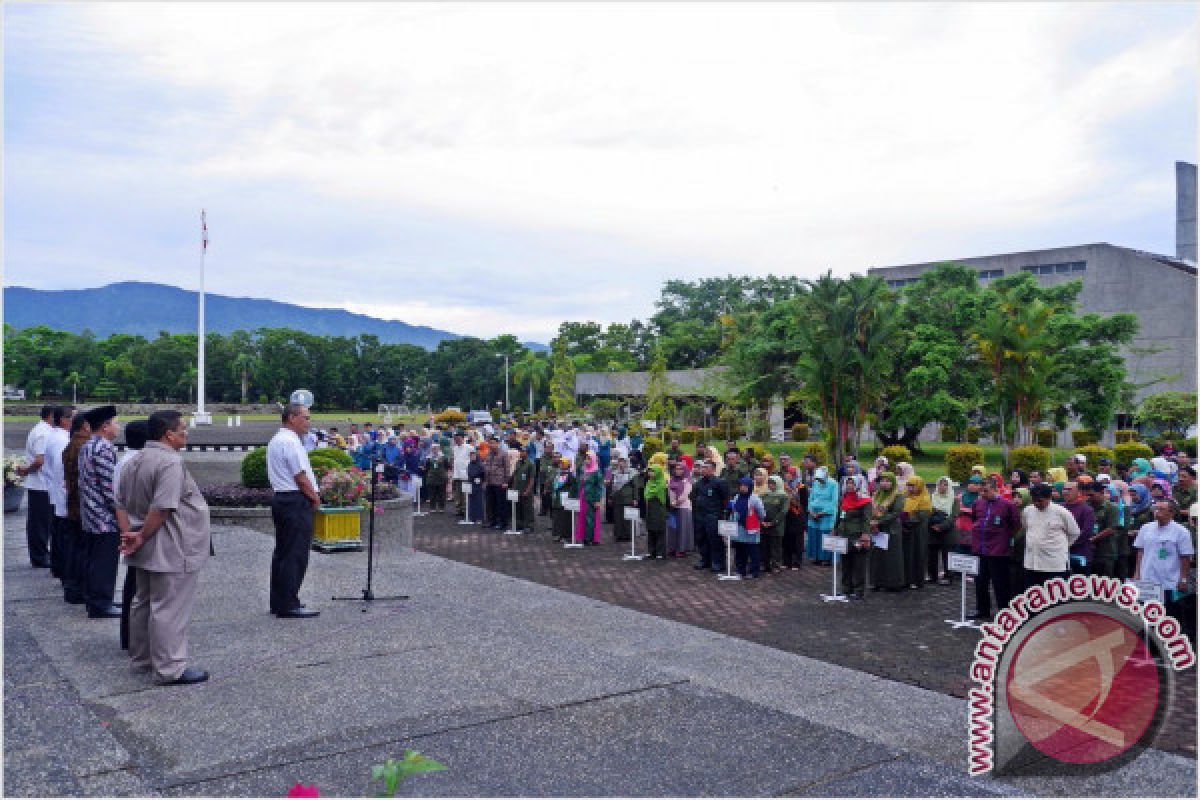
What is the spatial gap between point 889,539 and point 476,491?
969 cm

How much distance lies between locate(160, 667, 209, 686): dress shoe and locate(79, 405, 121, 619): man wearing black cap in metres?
2.01

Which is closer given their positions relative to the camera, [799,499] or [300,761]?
[300,761]

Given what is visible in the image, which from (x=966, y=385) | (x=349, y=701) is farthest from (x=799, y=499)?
(x=966, y=385)

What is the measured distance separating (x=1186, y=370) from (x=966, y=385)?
15747mm

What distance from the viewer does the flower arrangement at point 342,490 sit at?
12.4 m

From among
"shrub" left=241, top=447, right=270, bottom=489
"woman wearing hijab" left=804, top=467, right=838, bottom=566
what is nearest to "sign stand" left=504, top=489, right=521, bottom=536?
"shrub" left=241, top=447, right=270, bottom=489

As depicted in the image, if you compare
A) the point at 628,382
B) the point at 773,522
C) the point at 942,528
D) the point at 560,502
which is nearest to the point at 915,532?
the point at 942,528

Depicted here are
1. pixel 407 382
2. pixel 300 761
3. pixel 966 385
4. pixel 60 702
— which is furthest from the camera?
pixel 407 382

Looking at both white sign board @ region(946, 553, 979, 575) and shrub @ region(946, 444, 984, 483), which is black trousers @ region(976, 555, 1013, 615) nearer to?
white sign board @ region(946, 553, 979, 575)

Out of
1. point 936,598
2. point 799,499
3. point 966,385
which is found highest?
point 966,385

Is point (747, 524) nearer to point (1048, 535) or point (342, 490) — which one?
point (1048, 535)

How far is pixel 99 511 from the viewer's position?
26.1ft

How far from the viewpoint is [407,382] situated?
97.7 meters

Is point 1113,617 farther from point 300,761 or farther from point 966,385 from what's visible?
point 966,385
